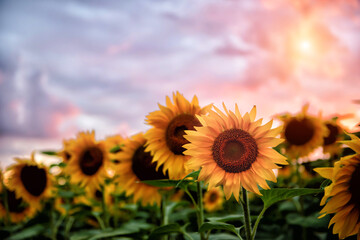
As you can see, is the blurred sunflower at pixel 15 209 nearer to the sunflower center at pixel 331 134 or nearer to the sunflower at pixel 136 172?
the sunflower at pixel 136 172

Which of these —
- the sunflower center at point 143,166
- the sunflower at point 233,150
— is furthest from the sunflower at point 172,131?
the sunflower at point 233,150

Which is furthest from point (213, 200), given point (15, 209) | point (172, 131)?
point (172, 131)

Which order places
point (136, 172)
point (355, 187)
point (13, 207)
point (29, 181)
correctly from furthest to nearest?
point (13, 207), point (29, 181), point (136, 172), point (355, 187)

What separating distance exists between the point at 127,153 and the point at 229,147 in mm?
1819

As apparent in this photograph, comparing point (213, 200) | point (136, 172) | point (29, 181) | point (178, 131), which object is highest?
point (178, 131)

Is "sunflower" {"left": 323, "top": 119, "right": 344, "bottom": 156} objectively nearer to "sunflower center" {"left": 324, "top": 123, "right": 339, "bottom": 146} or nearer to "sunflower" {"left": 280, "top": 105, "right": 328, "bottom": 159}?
"sunflower center" {"left": 324, "top": 123, "right": 339, "bottom": 146}

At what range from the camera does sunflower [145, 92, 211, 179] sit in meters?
2.49

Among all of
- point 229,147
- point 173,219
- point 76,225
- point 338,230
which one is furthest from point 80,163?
point 338,230

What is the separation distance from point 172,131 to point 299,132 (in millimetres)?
2916

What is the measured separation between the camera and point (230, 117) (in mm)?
1836

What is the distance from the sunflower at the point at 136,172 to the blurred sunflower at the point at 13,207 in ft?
8.66

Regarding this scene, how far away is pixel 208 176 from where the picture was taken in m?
1.78

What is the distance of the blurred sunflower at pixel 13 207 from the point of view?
5011 mm

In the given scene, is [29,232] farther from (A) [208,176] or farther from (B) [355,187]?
(B) [355,187]
